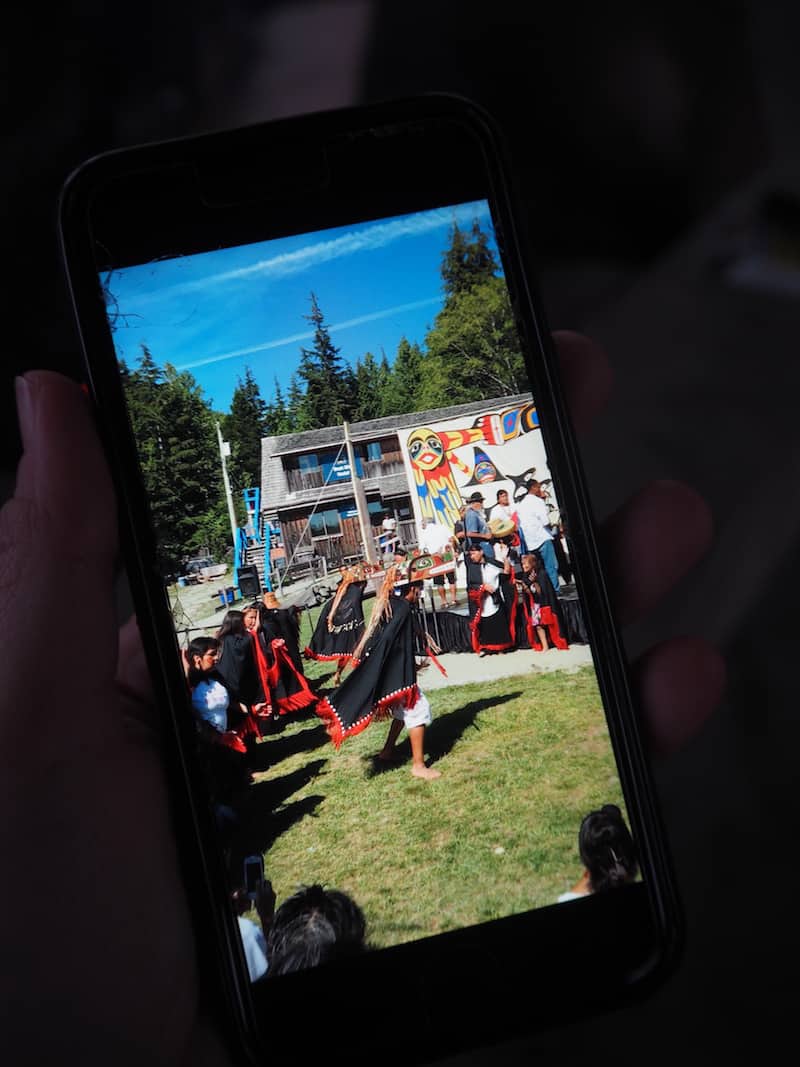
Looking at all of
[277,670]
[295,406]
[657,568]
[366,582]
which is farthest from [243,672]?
[657,568]

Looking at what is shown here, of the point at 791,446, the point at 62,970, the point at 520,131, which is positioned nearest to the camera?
the point at 62,970

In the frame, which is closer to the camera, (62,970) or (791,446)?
(62,970)

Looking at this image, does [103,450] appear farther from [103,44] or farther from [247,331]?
[103,44]

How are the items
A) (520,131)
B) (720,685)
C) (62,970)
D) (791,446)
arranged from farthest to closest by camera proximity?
1. (520,131)
2. (791,446)
3. (720,685)
4. (62,970)

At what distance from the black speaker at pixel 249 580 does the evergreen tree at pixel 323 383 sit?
13 cm

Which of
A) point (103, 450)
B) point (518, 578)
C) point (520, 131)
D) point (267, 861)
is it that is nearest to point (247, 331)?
point (103, 450)

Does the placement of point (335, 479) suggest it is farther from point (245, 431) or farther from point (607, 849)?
point (607, 849)

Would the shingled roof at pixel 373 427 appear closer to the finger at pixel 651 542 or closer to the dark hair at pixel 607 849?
the finger at pixel 651 542

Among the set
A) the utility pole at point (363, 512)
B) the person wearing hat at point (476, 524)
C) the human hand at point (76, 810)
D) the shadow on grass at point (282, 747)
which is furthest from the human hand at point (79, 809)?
the person wearing hat at point (476, 524)

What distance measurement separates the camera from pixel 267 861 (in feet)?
2.00

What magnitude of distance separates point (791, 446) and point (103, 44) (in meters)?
1.32

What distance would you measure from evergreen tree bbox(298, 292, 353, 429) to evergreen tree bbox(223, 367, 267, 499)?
0.13 ft

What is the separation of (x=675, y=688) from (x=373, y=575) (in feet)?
1.14

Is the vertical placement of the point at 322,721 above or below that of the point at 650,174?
below
